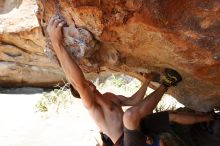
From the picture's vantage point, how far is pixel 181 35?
2939mm

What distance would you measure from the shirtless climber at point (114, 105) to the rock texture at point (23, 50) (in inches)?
132

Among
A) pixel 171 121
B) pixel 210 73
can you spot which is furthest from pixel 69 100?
pixel 210 73

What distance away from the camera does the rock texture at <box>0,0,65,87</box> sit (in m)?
7.18

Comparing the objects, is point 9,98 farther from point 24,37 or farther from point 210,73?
point 210,73

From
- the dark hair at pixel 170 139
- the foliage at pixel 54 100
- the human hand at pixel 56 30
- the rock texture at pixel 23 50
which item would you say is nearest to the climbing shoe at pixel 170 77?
the dark hair at pixel 170 139

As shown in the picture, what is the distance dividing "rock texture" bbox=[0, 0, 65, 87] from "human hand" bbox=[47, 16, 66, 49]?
357 centimetres

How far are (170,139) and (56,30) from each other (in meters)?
1.40

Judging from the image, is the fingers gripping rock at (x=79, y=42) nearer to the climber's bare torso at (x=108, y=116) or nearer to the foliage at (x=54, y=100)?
the climber's bare torso at (x=108, y=116)

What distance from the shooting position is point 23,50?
7.55 meters

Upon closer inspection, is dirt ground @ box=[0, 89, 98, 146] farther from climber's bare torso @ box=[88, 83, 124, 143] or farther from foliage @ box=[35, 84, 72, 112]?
climber's bare torso @ box=[88, 83, 124, 143]

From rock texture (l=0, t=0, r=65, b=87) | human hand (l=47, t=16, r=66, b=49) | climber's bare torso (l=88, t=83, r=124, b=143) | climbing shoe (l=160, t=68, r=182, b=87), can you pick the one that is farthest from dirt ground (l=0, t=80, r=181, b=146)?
human hand (l=47, t=16, r=66, b=49)

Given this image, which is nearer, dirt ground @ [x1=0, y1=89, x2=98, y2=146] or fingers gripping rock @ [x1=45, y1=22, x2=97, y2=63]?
fingers gripping rock @ [x1=45, y1=22, x2=97, y2=63]

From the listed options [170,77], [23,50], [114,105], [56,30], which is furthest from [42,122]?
[170,77]

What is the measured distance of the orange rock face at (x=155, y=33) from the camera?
2.87 meters
